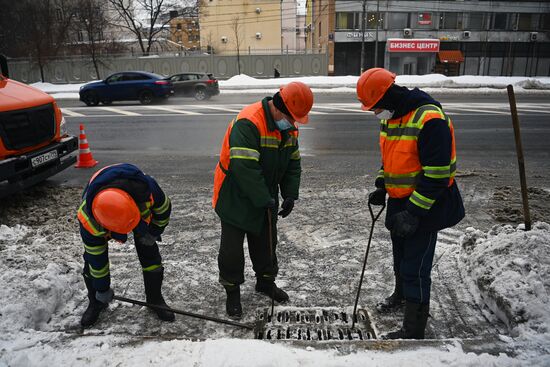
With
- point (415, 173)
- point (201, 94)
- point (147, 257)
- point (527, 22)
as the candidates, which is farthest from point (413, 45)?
point (147, 257)

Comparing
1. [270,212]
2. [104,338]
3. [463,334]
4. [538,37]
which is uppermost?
[538,37]

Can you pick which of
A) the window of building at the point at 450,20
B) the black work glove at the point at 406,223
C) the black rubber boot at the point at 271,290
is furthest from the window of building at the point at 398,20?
the black work glove at the point at 406,223

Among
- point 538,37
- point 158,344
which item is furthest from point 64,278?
point 538,37

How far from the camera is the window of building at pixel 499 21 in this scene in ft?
129

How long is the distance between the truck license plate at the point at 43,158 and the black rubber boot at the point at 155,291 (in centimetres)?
324

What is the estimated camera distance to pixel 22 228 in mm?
5066

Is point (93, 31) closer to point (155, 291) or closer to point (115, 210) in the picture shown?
point (155, 291)

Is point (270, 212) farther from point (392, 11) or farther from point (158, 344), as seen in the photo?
point (392, 11)

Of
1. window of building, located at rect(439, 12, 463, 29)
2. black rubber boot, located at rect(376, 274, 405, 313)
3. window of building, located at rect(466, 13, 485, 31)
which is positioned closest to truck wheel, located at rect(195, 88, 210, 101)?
black rubber boot, located at rect(376, 274, 405, 313)

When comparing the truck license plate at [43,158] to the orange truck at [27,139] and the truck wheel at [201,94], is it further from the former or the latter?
the truck wheel at [201,94]

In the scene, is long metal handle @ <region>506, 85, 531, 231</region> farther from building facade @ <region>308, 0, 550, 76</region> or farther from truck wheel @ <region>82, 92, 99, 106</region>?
building facade @ <region>308, 0, 550, 76</region>

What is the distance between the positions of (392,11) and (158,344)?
40.1 metres

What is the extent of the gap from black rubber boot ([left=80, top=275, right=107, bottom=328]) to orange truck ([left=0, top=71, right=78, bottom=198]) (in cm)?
271

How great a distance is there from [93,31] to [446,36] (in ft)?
99.9
